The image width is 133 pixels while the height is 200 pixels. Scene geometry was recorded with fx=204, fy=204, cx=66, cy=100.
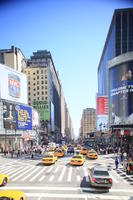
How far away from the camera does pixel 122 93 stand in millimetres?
67000

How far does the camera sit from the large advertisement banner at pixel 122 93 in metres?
65.5

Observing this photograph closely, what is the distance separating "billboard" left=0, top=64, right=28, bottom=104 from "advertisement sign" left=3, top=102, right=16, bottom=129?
144 inches

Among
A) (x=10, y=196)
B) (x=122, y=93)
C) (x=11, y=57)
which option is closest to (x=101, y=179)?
(x=10, y=196)

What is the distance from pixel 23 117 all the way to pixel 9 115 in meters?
7.81

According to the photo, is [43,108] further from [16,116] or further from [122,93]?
[122,93]

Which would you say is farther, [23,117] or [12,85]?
[12,85]

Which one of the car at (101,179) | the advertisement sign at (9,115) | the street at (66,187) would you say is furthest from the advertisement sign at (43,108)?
the car at (101,179)

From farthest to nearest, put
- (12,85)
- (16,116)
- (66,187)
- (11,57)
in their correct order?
(11,57) < (12,85) < (16,116) < (66,187)

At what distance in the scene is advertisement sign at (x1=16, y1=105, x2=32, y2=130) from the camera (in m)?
63.1

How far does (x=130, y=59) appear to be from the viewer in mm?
69625

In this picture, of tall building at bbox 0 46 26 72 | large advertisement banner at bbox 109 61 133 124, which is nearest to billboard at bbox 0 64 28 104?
large advertisement banner at bbox 109 61 133 124

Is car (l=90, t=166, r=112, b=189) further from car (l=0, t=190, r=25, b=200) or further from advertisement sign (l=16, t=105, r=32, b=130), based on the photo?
advertisement sign (l=16, t=105, r=32, b=130)

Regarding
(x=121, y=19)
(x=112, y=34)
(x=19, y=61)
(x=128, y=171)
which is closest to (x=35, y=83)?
(x=19, y=61)

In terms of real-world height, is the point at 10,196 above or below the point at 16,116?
below
